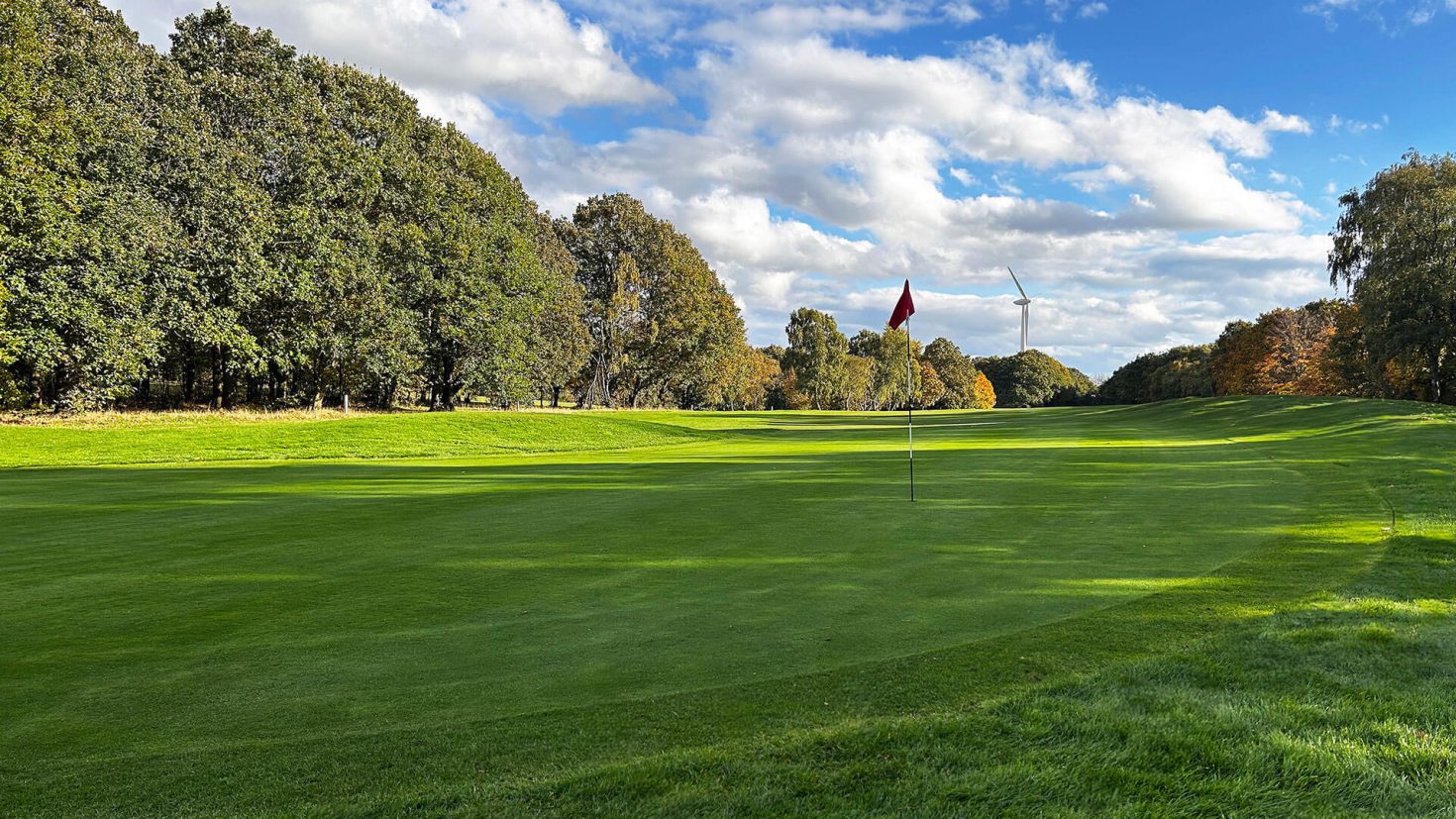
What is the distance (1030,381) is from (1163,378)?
43.7 m

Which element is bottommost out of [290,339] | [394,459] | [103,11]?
[394,459]

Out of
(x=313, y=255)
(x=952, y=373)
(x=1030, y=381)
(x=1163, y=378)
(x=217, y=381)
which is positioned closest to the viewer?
(x=313, y=255)

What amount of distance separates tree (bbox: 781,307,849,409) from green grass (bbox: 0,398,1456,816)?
8233 cm

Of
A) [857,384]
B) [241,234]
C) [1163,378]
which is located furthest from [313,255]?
→ [1163,378]

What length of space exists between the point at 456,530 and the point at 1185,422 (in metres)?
40.8

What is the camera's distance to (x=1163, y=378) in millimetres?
101312

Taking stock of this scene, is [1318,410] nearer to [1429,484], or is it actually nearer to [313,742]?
[1429,484]

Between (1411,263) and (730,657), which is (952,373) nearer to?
(1411,263)

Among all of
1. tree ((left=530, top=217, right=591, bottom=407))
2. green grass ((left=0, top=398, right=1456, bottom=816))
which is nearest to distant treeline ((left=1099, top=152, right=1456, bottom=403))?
green grass ((left=0, top=398, right=1456, bottom=816))

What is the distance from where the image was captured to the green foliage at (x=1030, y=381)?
14388cm

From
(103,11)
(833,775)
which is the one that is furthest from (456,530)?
(103,11)

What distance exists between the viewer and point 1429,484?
1266 centimetres

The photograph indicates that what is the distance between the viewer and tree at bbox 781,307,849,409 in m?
93.9

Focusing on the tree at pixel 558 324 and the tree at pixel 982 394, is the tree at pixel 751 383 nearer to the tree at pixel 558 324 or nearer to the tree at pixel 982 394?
the tree at pixel 558 324
